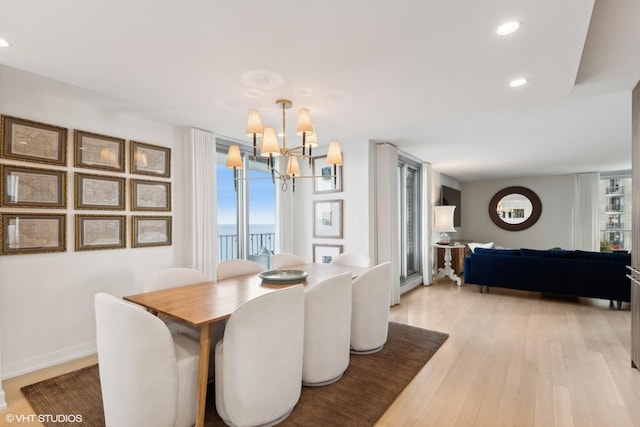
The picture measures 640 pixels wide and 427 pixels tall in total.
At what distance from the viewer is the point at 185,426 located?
5.88 ft

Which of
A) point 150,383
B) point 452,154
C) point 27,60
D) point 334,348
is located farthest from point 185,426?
point 452,154

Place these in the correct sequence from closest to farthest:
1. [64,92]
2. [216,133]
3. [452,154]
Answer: [64,92], [216,133], [452,154]

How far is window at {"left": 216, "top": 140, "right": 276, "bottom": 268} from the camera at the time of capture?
4327 millimetres

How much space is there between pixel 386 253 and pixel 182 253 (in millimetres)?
2723

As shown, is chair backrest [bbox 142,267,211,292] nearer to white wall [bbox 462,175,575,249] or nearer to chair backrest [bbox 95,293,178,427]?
chair backrest [bbox 95,293,178,427]

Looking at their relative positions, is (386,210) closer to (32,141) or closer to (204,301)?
(204,301)

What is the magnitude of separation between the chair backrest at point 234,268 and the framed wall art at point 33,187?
4.85 feet

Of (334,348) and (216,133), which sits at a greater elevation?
Result: (216,133)

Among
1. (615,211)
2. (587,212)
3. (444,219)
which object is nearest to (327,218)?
(444,219)

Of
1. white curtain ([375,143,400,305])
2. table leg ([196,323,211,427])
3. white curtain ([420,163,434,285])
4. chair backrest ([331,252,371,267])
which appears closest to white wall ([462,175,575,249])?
white curtain ([420,163,434,285])

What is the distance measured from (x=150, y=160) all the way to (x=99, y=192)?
618mm

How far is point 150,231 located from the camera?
3381 mm

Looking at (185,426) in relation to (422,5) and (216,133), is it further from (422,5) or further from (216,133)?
(216,133)

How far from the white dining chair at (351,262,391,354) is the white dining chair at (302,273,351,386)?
34 cm
